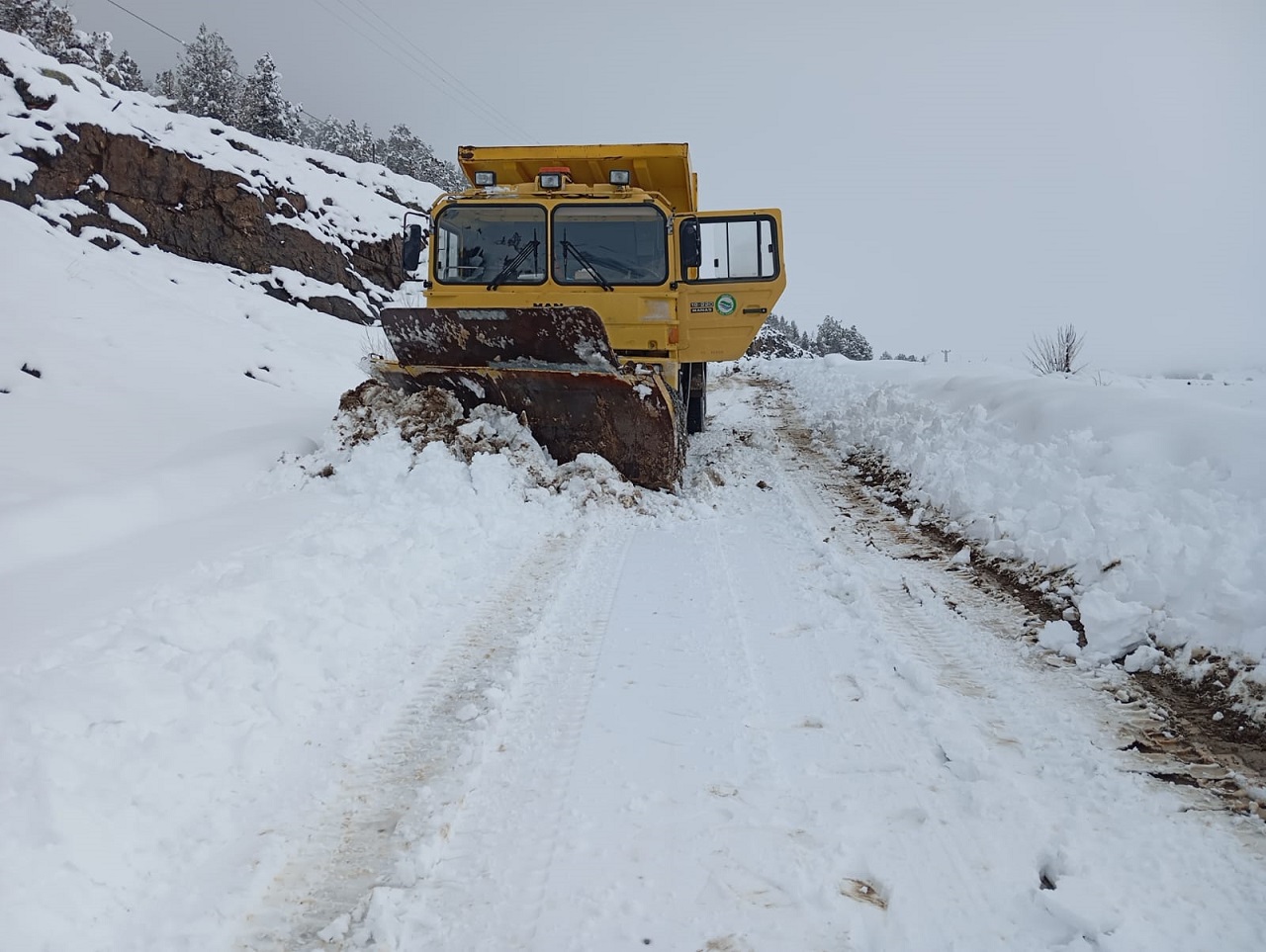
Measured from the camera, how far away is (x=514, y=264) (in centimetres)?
716

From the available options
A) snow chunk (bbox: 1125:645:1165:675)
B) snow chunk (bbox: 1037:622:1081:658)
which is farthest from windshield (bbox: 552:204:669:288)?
snow chunk (bbox: 1125:645:1165:675)

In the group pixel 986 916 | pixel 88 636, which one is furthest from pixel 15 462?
pixel 986 916

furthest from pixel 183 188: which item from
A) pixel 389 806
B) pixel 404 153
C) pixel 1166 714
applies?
pixel 404 153

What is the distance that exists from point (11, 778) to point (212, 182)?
57.7ft

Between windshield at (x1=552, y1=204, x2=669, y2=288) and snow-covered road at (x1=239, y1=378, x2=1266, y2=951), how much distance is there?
13.9 ft

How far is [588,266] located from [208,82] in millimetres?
37563

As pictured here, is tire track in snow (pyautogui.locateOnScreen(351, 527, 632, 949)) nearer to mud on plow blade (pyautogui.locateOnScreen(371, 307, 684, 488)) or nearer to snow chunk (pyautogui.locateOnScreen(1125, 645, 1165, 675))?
snow chunk (pyautogui.locateOnScreen(1125, 645, 1165, 675))

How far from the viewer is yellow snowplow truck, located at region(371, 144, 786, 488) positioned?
19.9ft

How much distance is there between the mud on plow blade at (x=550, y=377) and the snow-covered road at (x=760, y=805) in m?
2.57

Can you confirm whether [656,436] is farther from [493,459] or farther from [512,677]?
[512,677]

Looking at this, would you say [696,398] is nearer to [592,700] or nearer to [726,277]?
[726,277]

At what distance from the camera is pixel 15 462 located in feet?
17.5

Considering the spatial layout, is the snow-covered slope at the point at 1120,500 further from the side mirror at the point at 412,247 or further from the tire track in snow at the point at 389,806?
the side mirror at the point at 412,247

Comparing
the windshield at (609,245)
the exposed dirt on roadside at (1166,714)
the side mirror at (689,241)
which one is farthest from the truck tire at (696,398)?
the exposed dirt on roadside at (1166,714)
